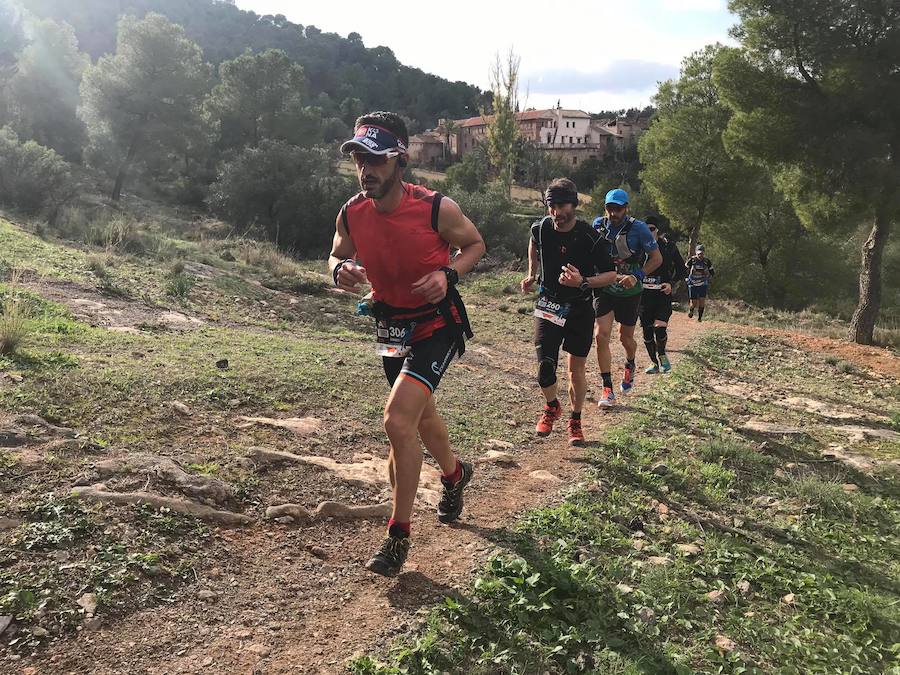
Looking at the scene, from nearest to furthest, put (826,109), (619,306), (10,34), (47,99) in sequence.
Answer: (619,306)
(826,109)
(47,99)
(10,34)

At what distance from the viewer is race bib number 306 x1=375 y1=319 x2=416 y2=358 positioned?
11.3ft

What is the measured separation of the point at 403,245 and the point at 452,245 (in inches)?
13.3

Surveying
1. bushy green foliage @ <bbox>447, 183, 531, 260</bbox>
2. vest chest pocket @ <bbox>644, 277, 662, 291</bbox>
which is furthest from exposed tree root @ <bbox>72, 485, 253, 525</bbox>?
bushy green foliage @ <bbox>447, 183, 531, 260</bbox>

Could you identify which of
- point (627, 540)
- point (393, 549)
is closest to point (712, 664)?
point (627, 540)

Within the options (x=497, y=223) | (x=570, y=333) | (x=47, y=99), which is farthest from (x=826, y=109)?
(x=47, y=99)

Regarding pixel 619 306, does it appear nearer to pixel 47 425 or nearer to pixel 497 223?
pixel 47 425

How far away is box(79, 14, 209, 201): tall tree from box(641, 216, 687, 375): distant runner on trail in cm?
3166

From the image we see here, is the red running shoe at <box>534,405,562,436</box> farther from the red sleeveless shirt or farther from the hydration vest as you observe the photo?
the red sleeveless shirt

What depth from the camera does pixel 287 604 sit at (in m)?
2.97

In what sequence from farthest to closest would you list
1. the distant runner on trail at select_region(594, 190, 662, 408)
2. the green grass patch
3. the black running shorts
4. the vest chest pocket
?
the black running shorts
the vest chest pocket
the distant runner on trail at select_region(594, 190, 662, 408)
the green grass patch

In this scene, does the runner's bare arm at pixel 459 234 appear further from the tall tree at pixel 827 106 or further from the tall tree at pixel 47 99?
the tall tree at pixel 47 99

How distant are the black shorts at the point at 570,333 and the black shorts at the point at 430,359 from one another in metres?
2.12

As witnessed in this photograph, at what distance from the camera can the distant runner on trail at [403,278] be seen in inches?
128

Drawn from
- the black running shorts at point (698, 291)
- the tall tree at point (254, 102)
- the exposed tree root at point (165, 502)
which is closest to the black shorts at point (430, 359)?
the exposed tree root at point (165, 502)
